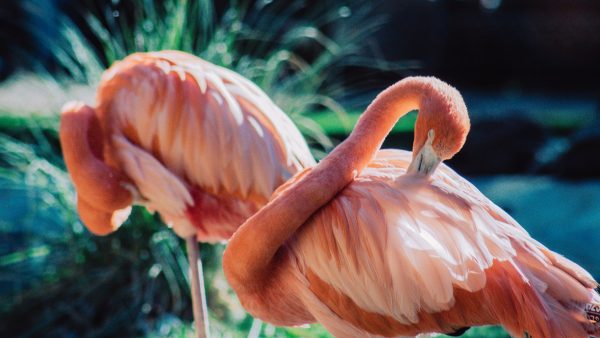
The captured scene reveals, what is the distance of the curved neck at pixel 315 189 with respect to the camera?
1.84 meters

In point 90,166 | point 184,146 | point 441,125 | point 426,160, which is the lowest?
point 90,166

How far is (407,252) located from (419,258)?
29 millimetres

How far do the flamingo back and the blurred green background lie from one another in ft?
2.13

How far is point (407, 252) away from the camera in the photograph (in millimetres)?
1760

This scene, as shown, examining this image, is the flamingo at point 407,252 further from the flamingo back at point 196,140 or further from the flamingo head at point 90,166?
the flamingo head at point 90,166

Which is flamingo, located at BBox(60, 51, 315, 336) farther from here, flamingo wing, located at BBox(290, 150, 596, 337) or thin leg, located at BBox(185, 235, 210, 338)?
flamingo wing, located at BBox(290, 150, 596, 337)

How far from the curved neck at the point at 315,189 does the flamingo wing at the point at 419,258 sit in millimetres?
58

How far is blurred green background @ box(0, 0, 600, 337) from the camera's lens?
3.44m

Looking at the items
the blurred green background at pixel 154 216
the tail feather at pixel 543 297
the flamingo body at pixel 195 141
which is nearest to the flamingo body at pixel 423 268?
the tail feather at pixel 543 297

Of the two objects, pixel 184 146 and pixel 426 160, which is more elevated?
pixel 426 160

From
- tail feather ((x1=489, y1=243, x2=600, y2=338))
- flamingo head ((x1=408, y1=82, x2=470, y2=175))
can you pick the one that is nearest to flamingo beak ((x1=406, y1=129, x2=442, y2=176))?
flamingo head ((x1=408, y1=82, x2=470, y2=175))

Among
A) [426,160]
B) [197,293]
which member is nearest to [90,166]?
[197,293]

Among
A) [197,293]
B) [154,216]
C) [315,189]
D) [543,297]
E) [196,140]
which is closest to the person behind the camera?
[543,297]

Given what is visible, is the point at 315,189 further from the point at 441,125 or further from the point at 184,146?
the point at 184,146
